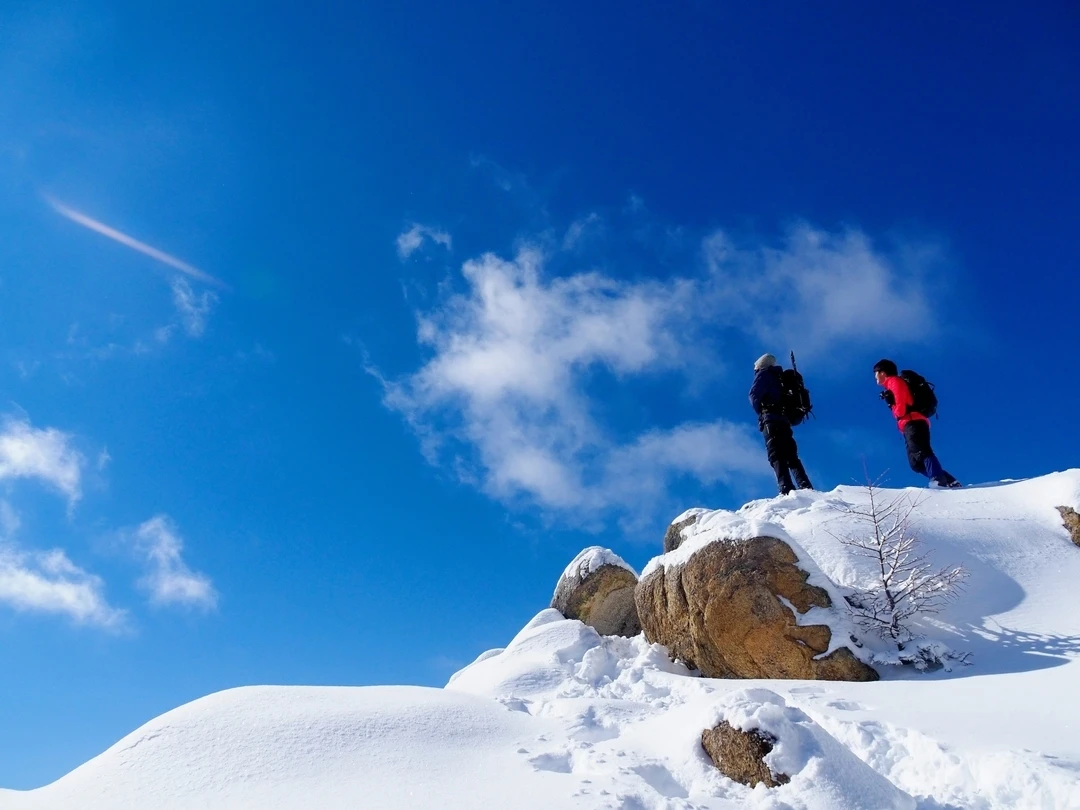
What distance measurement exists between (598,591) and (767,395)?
17.0 feet

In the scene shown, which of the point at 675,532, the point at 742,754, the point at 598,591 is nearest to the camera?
the point at 742,754

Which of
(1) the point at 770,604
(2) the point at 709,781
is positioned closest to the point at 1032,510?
(1) the point at 770,604

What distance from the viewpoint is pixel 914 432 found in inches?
520

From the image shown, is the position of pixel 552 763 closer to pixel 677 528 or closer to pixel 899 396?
pixel 677 528

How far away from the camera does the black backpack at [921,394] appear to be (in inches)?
520

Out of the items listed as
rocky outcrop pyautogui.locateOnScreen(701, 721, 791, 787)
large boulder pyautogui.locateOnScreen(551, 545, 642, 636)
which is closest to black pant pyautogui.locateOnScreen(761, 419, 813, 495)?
large boulder pyautogui.locateOnScreen(551, 545, 642, 636)

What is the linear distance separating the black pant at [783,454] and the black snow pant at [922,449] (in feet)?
6.65

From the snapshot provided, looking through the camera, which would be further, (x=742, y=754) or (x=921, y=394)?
(x=921, y=394)

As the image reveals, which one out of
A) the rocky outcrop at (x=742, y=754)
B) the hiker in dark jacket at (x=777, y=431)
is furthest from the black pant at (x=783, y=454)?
the rocky outcrop at (x=742, y=754)

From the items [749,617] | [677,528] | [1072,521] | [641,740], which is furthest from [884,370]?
[641,740]

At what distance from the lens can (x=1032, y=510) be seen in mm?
11094

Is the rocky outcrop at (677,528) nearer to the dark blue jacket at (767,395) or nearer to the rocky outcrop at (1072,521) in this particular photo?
the dark blue jacket at (767,395)

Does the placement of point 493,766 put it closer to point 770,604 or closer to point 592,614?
point 770,604

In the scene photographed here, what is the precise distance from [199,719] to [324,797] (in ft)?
7.23
